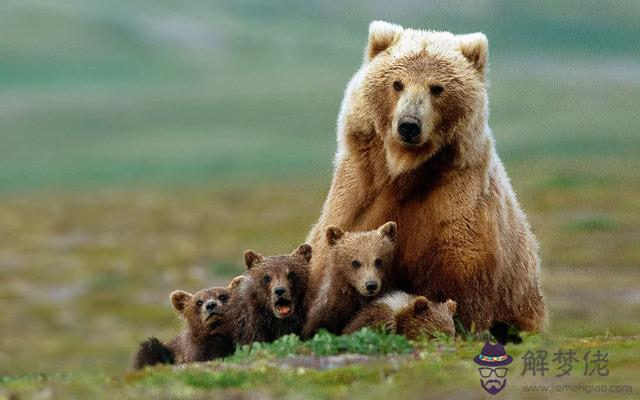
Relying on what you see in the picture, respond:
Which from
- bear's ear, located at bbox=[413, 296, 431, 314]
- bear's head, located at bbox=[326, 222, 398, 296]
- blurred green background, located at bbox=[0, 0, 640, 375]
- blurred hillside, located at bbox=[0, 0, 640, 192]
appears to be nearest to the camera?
bear's ear, located at bbox=[413, 296, 431, 314]

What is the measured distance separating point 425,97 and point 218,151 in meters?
107

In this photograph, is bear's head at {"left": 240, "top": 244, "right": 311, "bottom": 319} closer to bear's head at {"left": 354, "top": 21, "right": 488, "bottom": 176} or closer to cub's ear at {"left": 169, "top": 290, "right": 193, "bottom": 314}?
cub's ear at {"left": 169, "top": 290, "right": 193, "bottom": 314}

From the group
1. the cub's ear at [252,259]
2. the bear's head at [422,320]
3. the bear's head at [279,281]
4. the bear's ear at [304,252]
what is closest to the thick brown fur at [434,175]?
the bear's ear at [304,252]

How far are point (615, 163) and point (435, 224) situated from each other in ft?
214

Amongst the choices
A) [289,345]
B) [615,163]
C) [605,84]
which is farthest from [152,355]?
[605,84]

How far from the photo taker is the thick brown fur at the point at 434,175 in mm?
11289

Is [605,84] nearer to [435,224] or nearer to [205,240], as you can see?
[205,240]

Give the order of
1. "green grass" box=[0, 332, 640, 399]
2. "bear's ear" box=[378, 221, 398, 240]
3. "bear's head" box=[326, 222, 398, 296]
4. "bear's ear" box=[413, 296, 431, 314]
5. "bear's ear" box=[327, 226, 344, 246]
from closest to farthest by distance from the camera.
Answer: "green grass" box=[0, 332, 640, 399]
"bear's ear" box=[413, 296, 431, 314]
"bear's head" box=[326, 222, 398, 296]
"bear's ear" box=[378, 221, 398, 240]
"bear's ear" box=[327, 226, 344, 246]

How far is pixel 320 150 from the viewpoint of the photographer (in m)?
111

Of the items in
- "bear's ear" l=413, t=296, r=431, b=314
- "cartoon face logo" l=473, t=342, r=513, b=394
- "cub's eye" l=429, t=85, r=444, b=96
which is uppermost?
"cub's eye" l=429, t=85, r=444, b=96

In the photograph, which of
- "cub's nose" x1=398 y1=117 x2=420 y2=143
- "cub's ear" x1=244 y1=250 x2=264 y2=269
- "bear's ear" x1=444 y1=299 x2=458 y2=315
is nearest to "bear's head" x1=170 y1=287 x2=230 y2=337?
"cub's ear" x1=244 y1=250 x2=264 y2=269

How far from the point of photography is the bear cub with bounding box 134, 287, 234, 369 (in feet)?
38.5

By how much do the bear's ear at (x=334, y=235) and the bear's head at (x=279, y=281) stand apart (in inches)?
12.8

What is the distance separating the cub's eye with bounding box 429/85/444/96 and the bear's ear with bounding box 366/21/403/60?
34.1 inches
